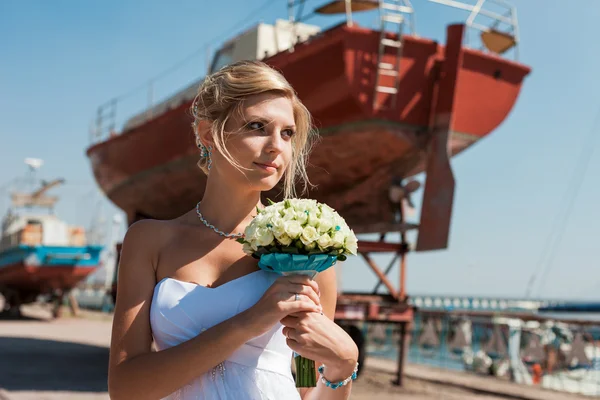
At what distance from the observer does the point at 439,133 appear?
970 cm

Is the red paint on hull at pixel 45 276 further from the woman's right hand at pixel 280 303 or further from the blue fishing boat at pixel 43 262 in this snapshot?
the woman's right hand at pixel 280 303

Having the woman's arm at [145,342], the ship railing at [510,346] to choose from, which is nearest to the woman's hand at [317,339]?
the woman's arm at [145,342]

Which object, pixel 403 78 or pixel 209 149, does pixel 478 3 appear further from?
pixel 209 149

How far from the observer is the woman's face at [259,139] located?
1852 mm

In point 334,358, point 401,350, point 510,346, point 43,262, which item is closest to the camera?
point 334,358

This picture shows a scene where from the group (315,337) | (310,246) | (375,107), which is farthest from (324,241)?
(375,107)

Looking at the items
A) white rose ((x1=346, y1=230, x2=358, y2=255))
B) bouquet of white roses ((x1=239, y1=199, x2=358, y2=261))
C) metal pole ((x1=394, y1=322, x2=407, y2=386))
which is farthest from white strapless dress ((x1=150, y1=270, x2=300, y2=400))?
metal pole ((x1=394, y1=322, x2=407, y2=386))

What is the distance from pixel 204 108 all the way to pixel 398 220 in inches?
330

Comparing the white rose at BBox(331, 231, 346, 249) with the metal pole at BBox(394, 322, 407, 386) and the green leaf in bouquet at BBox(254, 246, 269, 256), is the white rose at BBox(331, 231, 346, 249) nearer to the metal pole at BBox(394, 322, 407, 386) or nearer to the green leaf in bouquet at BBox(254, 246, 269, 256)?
the green leaf in bouquet at BBox(254, 246, 269, 256)

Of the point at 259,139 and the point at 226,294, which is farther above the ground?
the point at 259,139

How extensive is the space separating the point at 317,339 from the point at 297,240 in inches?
10.3

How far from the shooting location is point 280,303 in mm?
1624

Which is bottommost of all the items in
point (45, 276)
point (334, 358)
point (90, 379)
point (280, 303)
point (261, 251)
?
point (90, 379)

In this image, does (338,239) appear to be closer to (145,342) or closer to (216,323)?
(216,323)
